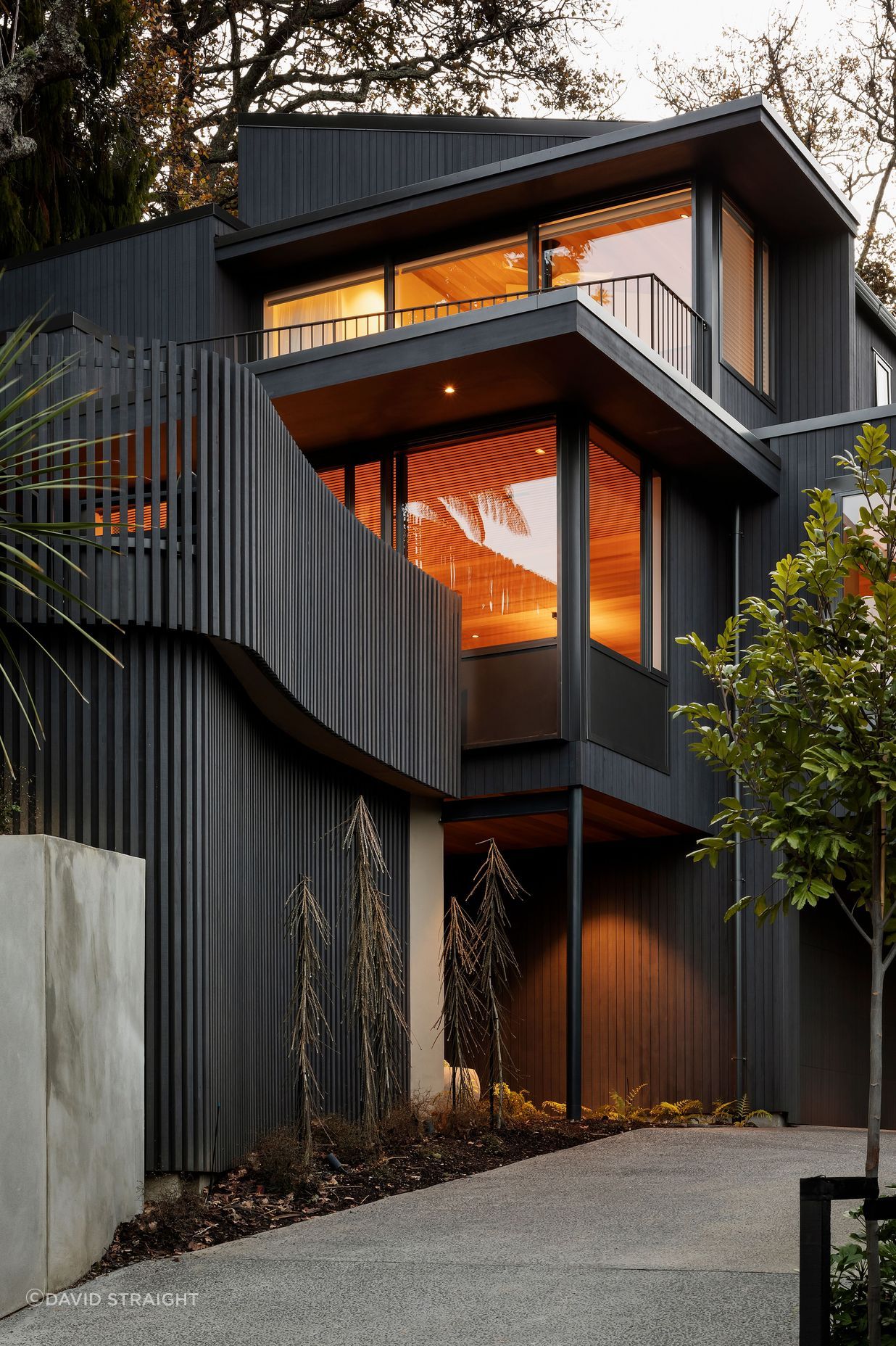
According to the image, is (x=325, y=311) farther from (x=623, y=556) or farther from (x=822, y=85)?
(x=822, y=85)

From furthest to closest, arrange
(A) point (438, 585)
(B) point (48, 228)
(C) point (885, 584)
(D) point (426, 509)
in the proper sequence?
(B) point (48, 228) < (D) point (426, 509) < (A) point (438, 585) < (C) point (885, 584)

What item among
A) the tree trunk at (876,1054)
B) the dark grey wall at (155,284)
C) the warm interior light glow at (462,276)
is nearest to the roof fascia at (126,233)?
the dark grey wall at (155,284)

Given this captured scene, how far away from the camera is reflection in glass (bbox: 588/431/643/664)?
1296cm

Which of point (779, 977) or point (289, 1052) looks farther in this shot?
point (779, 977)

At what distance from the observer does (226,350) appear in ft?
51.5

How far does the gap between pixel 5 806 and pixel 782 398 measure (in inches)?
385

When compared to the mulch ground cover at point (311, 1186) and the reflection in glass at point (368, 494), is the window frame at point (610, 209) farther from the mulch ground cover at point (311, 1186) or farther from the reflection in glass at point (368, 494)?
the mulch ground cover at point (311, 1186)

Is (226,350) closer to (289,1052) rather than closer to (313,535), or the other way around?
(313,535)

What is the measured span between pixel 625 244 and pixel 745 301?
1.46 meters

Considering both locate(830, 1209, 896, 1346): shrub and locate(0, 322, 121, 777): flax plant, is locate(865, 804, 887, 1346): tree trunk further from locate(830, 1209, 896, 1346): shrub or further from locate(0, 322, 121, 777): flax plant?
locate(0, 322, 121, 777): flax plant

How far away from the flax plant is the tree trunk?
173 inches

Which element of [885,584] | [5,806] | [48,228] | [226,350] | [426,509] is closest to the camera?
[885,584]

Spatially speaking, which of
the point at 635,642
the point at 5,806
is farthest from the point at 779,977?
the point at 5,806

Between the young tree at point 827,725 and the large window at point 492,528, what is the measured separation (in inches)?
267
